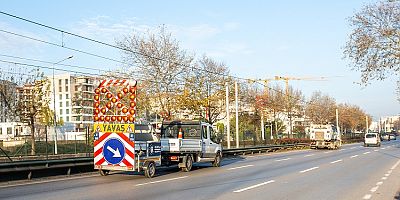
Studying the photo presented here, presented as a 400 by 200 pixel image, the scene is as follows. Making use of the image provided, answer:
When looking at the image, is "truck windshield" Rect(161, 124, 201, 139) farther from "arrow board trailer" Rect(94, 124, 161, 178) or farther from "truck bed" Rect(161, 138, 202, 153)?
"arrow board trailer" Rect(94, 124, 161, 178)

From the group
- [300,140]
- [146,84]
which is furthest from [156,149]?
[300,140]

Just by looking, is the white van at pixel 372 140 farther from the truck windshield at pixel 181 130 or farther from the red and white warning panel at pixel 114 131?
the red and white warning panel at pixel 114 131

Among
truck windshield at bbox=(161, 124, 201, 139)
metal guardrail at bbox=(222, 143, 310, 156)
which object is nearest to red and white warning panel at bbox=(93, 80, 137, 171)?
truck windshield at bbox=(161, 124, 201, 139)

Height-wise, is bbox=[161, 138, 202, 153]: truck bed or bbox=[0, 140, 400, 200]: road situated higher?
bbox=[161, 138, 202, 153]: truck bed

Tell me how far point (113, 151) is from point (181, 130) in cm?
679

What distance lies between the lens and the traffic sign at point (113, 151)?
18281 mm

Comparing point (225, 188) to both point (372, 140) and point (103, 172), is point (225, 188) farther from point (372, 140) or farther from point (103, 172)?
point (372, 140)

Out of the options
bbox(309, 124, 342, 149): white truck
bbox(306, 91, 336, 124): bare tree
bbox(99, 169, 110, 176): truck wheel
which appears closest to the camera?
bbox(99, 169, 110, 176): truck wheel

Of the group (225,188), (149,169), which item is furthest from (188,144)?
(225,188)

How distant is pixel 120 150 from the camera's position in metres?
18.3

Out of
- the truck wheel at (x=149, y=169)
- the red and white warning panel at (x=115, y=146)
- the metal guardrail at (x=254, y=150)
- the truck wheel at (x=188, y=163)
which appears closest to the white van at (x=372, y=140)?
the metal guardrail at (x=254, y=150)

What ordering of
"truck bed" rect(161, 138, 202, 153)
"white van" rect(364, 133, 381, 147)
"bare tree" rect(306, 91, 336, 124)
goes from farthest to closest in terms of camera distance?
1. "bare tree" rect(306, 91, 336, 124)
2. "white van" rect(364, 133, 381, 147)
3. "truck bed" rect(161, 138, 202, 153)

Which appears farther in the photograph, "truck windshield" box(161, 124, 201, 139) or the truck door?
the truck door

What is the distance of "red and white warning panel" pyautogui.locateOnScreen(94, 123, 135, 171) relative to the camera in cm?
1820
